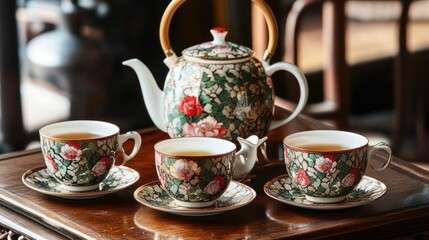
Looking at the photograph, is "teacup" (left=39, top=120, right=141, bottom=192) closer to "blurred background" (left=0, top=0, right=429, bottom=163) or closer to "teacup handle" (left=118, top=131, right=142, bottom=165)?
"teacup handle" (left=118, top=131, right=142, bottom=165)

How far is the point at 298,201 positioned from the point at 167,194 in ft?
0.47

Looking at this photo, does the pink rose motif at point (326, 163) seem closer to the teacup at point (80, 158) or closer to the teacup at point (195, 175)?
the teacup at point (195, 175)

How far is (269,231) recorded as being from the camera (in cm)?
99

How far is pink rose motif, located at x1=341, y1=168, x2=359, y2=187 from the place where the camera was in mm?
1033

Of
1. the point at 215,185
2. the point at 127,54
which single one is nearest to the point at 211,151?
the point at 215,185

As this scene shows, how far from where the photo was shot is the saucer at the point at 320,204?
1036 millimetres

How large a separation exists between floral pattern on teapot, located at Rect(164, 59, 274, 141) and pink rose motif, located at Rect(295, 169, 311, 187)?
180 millimetres

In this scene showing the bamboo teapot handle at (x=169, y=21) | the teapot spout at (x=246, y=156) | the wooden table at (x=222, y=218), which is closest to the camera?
the wooden table at (x=222, y=218)

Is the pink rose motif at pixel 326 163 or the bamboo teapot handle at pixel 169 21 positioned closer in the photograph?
the pink rose motif at pixel 326 163

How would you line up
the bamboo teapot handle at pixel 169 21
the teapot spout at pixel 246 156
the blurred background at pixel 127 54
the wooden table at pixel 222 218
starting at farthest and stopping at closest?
the blurred background at pixel 127 54 < the bamboo teapot handle at pixel 169 21 < the teapot spout at pixel 246 156 < the wooden table at pixel 222 218

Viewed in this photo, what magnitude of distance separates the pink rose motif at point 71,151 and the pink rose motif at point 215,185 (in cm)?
15

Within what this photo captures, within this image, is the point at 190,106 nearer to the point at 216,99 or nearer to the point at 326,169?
the point at 216,99

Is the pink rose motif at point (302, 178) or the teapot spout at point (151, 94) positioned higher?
the teapot spout at point (151, 94)

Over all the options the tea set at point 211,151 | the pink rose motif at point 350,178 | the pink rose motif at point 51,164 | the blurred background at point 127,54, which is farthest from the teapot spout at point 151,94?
the blurred background at point 127,54
